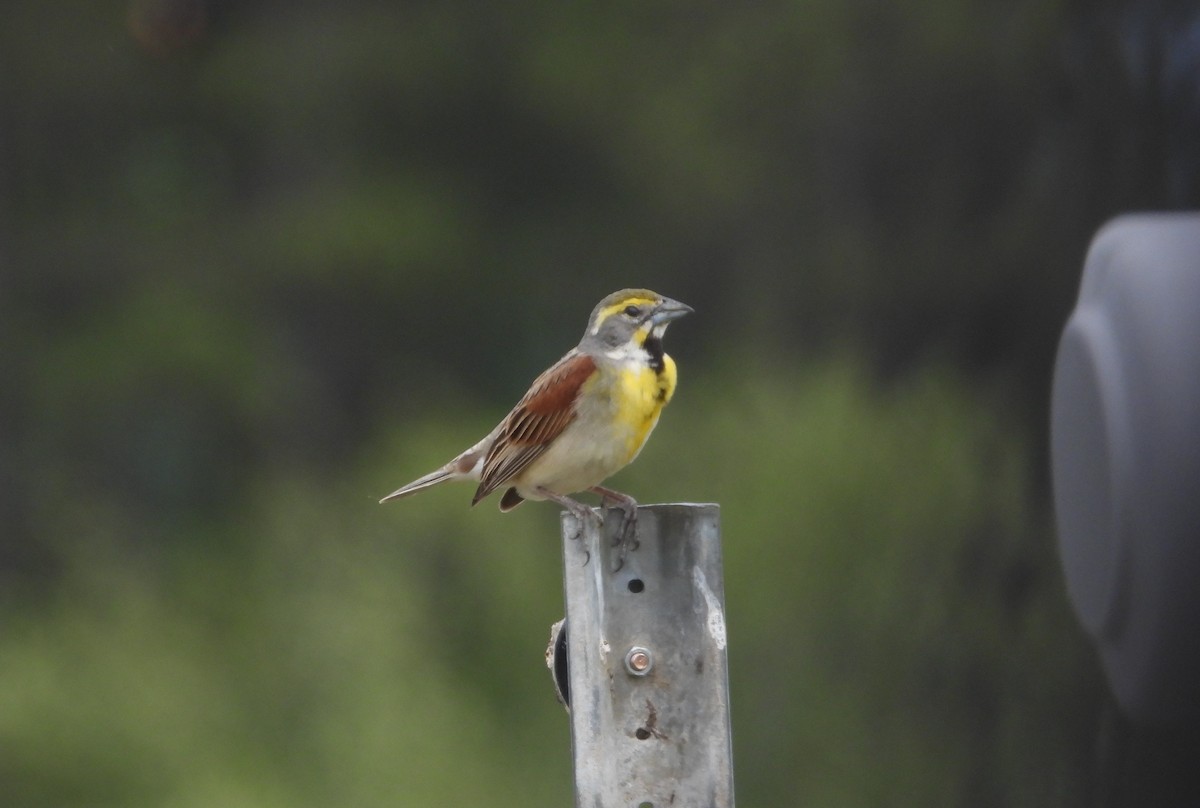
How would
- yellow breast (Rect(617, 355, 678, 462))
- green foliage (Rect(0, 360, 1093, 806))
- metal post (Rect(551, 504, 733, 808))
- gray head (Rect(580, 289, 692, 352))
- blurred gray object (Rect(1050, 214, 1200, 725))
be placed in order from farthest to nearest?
green foliage (Rect(0, 360, 1093, 806)) → gray head (Rect(580, 289, 692, 352)) → yellow breast (Rect(617, 355, 678, 462)) → metal post (Rect(551, 504, 733, 808)) → blurred gray object (Rect(1050, 214, 1200, 725))

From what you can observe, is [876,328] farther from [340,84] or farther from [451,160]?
[340,84]

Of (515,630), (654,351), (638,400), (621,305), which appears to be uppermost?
(621,305)

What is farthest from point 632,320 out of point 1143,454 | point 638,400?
point 1143,454

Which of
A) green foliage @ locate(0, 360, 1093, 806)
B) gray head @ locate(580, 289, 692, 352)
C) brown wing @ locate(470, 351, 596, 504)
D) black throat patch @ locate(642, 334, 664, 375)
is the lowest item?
green foliage @ locate(0, 360, 1093, 806)

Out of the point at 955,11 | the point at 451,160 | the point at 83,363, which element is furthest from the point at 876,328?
the point at 83,363

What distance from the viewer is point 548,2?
1192 cm

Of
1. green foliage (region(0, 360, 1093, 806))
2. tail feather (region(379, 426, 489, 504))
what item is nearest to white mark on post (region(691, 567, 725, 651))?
tail feather (region(379, 426, 489, 504))

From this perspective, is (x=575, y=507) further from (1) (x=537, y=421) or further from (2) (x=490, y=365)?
(2) (x=490, y=365)

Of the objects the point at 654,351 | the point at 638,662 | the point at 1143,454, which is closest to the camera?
the point at 1143,454

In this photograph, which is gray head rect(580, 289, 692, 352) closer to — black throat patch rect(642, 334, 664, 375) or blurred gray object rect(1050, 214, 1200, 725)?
black throat patch rect(642, 334, 664, 375)

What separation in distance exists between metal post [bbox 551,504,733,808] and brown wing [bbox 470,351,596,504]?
1457 mm

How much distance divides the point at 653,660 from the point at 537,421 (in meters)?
1.57

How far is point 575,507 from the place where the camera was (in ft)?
12.5

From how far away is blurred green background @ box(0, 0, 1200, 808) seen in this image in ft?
27.6
